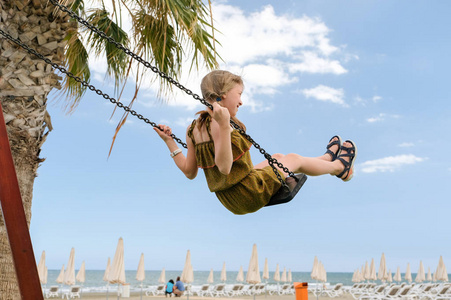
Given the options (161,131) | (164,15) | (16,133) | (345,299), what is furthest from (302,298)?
(345,299)

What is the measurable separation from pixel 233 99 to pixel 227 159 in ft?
1.67

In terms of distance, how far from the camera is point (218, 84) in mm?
3311

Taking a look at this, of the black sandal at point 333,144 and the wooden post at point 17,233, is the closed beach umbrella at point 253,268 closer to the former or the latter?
the black sandal at point 333,144

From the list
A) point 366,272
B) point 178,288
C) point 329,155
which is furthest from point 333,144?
point 366,272

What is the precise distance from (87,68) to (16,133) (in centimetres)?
340

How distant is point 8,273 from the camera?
4812 mm

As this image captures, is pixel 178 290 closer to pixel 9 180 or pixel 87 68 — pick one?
pixel 87 68

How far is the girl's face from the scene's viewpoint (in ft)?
10.9

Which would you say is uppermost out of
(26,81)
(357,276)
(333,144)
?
(26,81)

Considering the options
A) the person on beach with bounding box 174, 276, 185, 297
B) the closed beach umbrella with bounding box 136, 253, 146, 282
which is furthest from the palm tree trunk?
the person on beach with bounding box 174, 276, 185, 297

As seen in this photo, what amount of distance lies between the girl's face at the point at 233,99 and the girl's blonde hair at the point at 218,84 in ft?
0.08

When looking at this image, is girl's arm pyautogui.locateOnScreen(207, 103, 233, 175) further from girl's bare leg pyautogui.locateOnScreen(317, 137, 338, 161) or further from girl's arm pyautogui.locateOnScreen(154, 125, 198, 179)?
girl's bare leg pyautogui.locateOnScreen(317, 137, 338, 161)

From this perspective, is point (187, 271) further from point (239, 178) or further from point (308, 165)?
point (239, 178)

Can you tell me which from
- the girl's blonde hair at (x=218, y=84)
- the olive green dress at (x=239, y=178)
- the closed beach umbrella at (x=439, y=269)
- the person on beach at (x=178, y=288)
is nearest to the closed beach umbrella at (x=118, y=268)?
the person on beach at (x=178, y=288)
